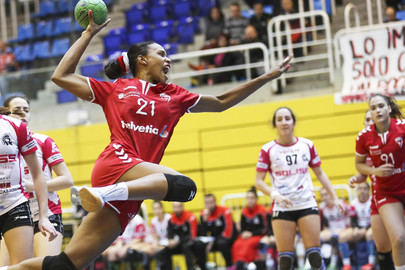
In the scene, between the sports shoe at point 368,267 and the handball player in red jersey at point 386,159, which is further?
the sports shoe at point 368,267

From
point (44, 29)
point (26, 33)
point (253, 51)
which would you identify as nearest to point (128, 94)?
point (253, 51)

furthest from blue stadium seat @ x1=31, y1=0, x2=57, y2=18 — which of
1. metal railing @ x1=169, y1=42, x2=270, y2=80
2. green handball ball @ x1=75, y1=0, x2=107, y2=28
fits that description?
green handball ball @ x1=75, y1=0, x2=107, y2=28

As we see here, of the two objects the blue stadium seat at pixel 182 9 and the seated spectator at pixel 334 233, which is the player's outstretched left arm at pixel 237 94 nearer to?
the seated spectator at pixel 334 233

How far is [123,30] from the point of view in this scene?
695 inches

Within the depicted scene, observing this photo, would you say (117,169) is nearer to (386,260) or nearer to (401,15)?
(386,260)

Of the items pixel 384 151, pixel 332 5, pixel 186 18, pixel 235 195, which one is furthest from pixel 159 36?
pixel 384 151

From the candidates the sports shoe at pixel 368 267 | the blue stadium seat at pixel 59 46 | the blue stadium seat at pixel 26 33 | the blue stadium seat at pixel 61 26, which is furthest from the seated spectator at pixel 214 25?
the sports shoe at pixel 368 267

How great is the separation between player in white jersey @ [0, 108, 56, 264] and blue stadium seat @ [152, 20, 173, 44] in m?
11.2

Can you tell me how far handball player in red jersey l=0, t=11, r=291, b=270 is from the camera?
4637 millimetres

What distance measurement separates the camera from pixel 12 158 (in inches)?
214

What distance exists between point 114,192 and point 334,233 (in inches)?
275

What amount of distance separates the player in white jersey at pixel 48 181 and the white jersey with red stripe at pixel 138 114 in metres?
1.39

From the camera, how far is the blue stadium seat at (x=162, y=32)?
16.5 meters

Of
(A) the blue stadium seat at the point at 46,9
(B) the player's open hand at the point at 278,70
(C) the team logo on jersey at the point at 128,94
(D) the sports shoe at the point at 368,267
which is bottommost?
(D) the sports shoe at the point at 368,267
